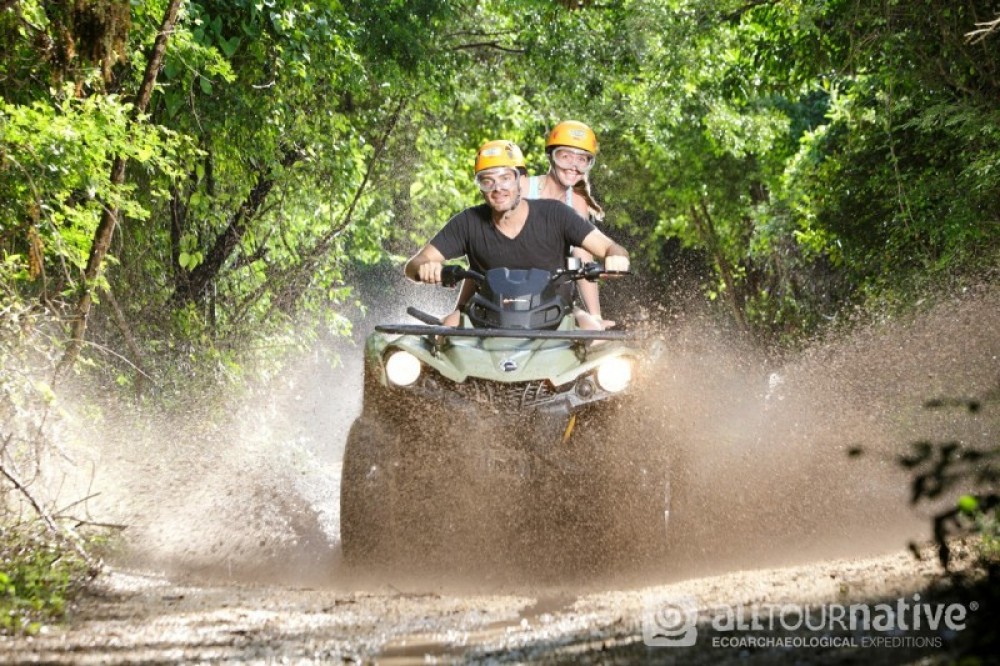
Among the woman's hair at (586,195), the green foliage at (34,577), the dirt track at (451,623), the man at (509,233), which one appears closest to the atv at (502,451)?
the dirt track at (451,623)

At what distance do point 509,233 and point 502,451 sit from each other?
194 centimetres

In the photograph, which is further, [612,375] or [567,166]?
[567,166]

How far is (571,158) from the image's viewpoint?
439 inches

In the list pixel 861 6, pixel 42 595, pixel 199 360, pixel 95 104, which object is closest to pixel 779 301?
pixel 861 6

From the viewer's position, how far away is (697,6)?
58.1 feet

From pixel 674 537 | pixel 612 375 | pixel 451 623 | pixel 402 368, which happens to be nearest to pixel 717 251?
pixel 674 537

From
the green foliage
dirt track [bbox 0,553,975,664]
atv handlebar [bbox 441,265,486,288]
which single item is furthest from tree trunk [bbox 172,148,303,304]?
dirt track [bbox 0,553,975,664]

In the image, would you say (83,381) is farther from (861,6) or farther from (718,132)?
(718,132)

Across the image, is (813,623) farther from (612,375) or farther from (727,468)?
(727,468)

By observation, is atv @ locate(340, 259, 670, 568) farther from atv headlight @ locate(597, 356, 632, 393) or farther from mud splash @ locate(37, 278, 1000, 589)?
mud splash @ locate(37, 278, 1000, 589)

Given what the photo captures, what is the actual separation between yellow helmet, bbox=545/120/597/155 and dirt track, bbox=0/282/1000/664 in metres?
2.21

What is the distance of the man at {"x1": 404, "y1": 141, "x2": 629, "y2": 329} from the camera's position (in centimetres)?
845

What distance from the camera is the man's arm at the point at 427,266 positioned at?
8281 mm
